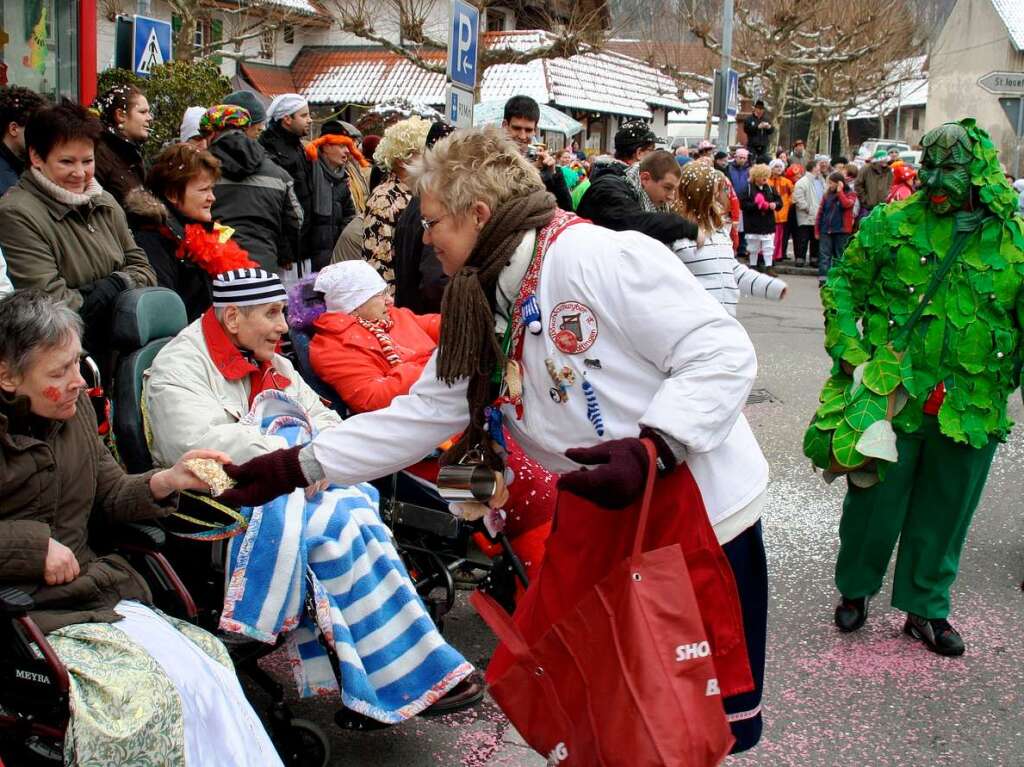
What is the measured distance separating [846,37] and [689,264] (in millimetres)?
34519

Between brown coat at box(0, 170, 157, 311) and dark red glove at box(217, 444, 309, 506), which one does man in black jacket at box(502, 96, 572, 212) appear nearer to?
brown coat at box(0, 170, 157, 311)

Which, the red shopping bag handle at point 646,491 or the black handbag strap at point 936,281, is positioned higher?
the black handbag strap at point 936,281

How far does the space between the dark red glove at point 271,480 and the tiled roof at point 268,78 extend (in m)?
30.5

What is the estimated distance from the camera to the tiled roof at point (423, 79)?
33.2 meters

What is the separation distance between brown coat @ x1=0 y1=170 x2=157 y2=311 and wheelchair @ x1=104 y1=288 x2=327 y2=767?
18.6 inches

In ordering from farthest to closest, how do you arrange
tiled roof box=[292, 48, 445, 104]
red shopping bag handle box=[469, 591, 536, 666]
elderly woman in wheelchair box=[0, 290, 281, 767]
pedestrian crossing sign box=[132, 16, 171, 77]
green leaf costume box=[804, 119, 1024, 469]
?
1. tiled roof box=[292, 48, 445, 104]
2. pedestrian crossing sign box=[132, 16, 171, 77]
3. green leaf costume box=[804, 119, 1024, 469]
4. elderly woman in wheelchair box=[0, 290, 281, 767]
5. red shopping bag handle box=[469, 591, 536, 666]

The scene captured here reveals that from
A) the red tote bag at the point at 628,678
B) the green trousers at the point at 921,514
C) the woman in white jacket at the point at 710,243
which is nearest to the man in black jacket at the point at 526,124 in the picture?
the woman in white jacket at the point at 710,243

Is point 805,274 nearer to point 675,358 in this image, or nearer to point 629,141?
point 629,141

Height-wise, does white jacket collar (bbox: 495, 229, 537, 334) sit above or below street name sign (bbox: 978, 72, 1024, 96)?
below

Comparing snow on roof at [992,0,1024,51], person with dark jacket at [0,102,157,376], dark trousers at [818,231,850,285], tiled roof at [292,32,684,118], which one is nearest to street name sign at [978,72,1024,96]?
dark trousers at [818,231,850,285]

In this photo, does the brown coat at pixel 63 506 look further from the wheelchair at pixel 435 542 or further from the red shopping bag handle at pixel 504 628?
the wheelchair at pixel 435 542

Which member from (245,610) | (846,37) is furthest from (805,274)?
(846,37)

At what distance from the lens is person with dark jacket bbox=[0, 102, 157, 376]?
4.31 metres

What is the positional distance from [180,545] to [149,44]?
6.81 metres
